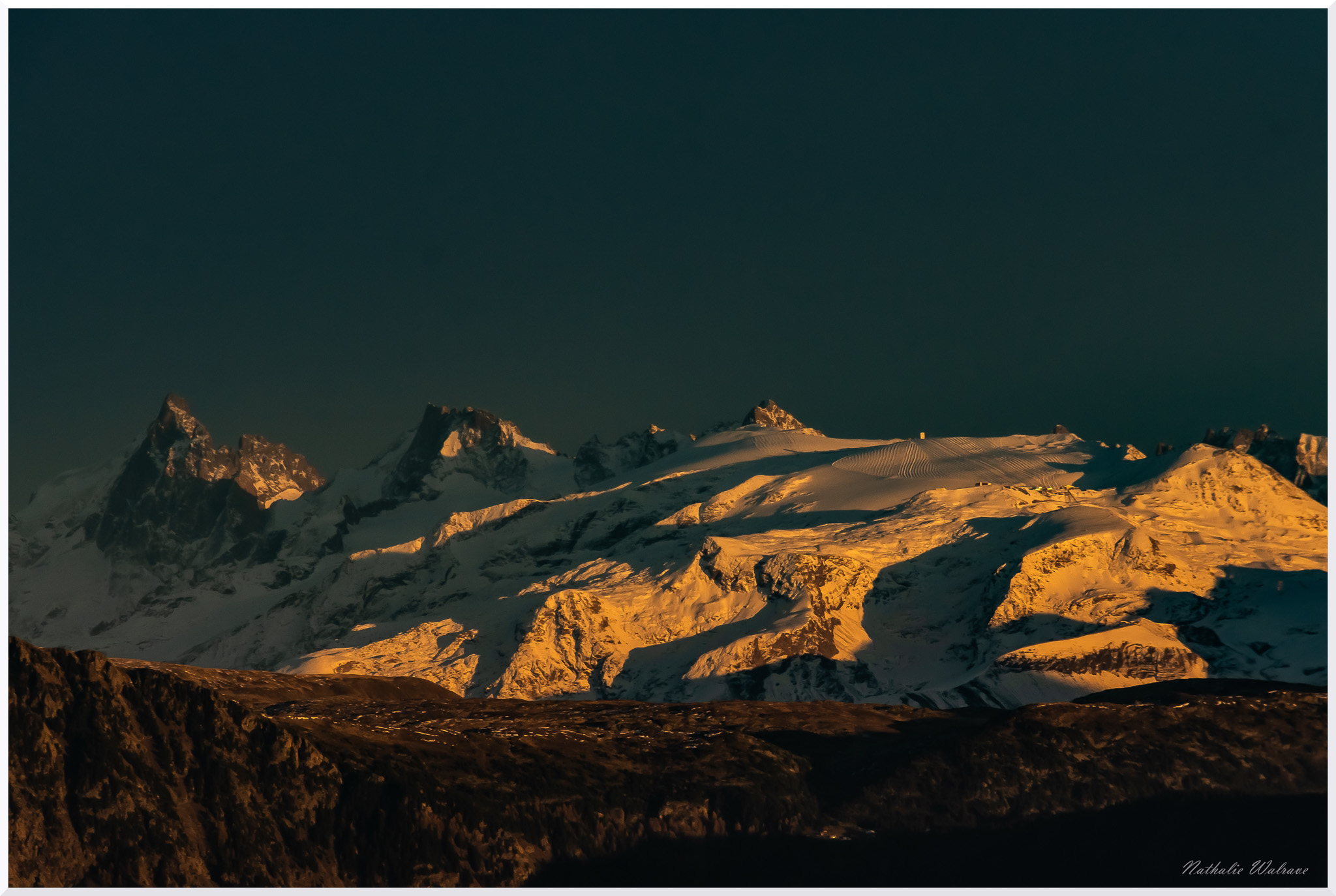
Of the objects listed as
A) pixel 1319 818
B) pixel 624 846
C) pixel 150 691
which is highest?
pixel 150 691

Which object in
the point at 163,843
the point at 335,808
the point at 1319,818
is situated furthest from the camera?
the point at 1319,818

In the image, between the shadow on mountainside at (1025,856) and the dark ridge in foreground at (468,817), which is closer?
the dark ridge in foreground at (468,817)

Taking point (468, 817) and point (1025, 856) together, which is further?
point (1025, 856)

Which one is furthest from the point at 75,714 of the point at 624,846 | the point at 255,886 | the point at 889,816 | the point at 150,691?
the point at 889,816

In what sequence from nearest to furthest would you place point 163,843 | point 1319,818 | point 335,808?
Result: 1. point 163,843
2. point 335,808
3. point 1319,818

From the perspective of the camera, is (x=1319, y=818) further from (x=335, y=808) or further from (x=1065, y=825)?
(x=335, y=808)

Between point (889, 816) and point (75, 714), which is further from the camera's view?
point (889, 816)

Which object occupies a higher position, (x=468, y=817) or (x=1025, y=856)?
(x=468, y=817)

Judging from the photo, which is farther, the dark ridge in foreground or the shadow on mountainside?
the shadow on mountainside

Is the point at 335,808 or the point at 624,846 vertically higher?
the point at 335,808
